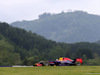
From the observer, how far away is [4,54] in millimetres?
123875

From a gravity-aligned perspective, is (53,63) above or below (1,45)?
below

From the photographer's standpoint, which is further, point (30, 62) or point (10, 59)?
point (10, 59)

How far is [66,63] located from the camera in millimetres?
41125

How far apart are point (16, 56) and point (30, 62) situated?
2466 cm

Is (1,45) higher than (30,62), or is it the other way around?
(1,45)

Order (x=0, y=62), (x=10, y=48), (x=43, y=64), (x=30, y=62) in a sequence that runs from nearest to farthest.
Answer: (x=43, y=64), (x=0, y=62), (x=30, y=62), (x=10, y=48)
